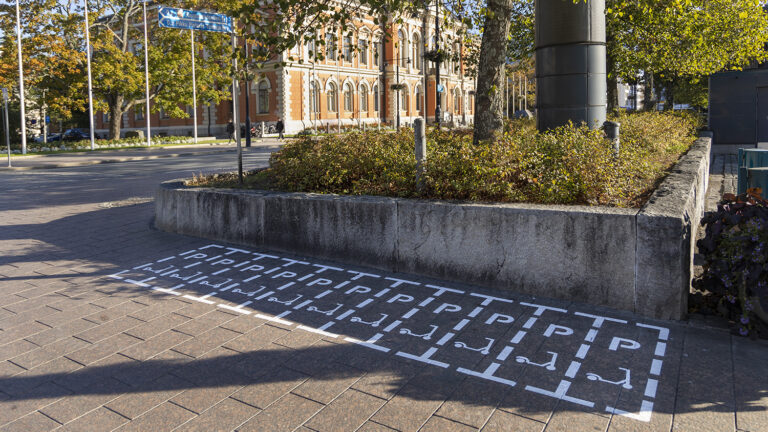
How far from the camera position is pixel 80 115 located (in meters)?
66.9

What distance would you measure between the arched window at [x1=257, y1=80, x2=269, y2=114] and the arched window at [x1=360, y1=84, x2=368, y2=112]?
38.1ft

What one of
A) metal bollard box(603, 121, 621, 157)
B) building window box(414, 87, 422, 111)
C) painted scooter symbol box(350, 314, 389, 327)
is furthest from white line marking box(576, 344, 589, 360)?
building window box(414, 87, 422, 111)

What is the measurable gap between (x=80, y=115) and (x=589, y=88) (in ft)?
227

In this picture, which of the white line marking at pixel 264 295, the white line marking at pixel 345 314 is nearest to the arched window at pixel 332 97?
the white line marking at pixel 264 295

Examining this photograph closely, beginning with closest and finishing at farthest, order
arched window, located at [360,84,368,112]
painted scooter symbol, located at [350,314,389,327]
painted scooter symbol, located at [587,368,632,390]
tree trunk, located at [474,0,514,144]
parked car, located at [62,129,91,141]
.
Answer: painted scooter symbol, located at [587,368,632,390] → painted scooter symbol, located at [350,314,389,327] → tree trunk, located at [474,0,514,144] → parked car, located at [62,129,91,141] → arched window, located at [360,84,368,112]

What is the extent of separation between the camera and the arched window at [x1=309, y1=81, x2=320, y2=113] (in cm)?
5548

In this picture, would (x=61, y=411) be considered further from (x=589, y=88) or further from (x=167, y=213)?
(x=589, y=88)

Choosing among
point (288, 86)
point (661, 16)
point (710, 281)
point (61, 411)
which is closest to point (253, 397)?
point (61, 411)

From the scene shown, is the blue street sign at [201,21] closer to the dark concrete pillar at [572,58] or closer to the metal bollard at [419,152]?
the metal bollard at [419,152]

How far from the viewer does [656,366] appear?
4164 mm

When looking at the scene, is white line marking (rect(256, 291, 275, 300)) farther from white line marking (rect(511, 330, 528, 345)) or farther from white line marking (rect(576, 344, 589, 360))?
white line marking (rect(576, 344, 589, 360))

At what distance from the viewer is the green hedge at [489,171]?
6184mm

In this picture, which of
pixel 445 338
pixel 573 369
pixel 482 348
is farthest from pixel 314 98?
pixel 573 369

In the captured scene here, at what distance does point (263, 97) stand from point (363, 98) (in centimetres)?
1215
